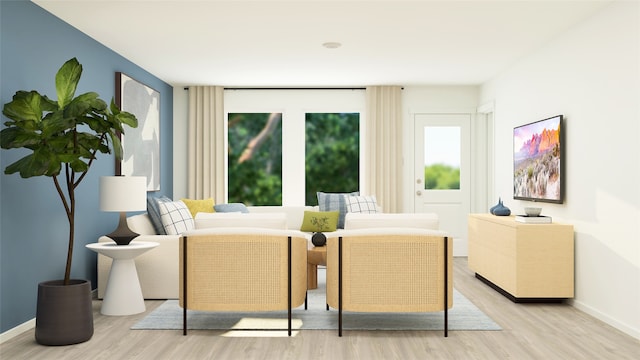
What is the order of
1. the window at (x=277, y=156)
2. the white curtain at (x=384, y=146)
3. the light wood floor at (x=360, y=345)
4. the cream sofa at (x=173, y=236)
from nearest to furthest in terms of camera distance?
the light wood floor at (x=360, y=345) < the cream sofa at (x=173, y=236) < the white curtain at (x=384, y=146) < the window at (x=277, y=156)

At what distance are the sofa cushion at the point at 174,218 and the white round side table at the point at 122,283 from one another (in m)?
1.05

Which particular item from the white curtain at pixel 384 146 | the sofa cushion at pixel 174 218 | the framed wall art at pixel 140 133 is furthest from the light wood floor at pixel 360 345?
the white curtain at pixel 384 146

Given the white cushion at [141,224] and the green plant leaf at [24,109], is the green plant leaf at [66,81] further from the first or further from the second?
the white cushion at [141,224]

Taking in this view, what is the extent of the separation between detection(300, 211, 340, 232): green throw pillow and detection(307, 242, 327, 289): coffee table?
1586 millimetres

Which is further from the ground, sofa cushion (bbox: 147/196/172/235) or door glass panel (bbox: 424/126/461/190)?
door glass panel (bbox: 424/126/461/190)

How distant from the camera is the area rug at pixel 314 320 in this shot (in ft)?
13.2

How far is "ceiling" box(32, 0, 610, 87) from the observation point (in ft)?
14.0

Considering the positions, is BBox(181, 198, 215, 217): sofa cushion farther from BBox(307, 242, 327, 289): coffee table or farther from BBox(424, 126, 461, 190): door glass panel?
BBox(424, 126, 461, 190): door glass panel

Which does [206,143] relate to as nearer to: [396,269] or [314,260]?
[314,260]

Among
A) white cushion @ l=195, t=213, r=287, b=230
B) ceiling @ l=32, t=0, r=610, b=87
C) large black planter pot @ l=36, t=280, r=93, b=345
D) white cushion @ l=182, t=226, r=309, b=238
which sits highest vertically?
ceiling @ l=32, t=0, r=610, b=87

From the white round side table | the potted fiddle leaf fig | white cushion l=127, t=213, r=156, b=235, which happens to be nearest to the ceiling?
the potted fiddle leaf fig

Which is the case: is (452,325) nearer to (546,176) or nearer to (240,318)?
(240,318)

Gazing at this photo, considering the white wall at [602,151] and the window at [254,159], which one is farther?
the window at [254,159]

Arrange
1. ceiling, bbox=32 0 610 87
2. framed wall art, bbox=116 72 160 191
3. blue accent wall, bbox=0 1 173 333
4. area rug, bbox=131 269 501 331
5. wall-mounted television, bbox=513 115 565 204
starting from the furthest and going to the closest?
1. framed wall art, bbox=116 72 160 191
2. wall-mounted television, bbox=513 115 565 204
3. ceiling, bbox=32 0 610 87
4. area rug, bbox=131 269 501 331
5. blue accent wall, bbox=0 1 173 333
